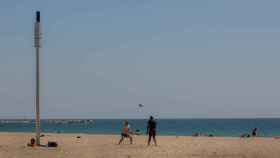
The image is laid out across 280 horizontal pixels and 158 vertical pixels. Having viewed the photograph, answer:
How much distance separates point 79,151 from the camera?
22625 mm

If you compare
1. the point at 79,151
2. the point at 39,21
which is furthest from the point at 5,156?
the point at 39,21

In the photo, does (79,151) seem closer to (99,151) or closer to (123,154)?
(99,151)

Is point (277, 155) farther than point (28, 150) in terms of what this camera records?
No

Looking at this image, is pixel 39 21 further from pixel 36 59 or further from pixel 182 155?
pixel 182 155

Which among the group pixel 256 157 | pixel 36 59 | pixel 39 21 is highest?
pixel 39 21

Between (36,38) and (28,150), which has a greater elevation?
(36,38)

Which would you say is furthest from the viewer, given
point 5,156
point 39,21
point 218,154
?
point 39,21

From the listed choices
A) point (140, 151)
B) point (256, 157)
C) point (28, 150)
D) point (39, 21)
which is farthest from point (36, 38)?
point (256, 157)

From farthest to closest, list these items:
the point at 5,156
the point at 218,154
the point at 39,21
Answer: the point at 39,21, the point at 218,154, the point at 5,156

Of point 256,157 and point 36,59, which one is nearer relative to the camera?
point 256,157

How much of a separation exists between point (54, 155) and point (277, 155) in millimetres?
8519

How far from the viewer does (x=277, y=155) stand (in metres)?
21.2

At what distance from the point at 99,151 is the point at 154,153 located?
2360mm

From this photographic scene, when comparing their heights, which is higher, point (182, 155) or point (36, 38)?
point (36, 38)
